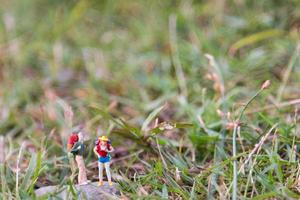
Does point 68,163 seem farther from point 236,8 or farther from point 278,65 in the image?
point 236,8

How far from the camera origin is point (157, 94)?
245 cm

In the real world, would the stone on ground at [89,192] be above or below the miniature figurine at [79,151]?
below

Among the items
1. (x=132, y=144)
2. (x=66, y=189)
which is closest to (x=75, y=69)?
(x=132, y=144)

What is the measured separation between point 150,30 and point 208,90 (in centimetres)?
67

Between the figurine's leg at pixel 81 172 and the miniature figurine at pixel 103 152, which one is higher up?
the miniature figurine at pixel 103 152

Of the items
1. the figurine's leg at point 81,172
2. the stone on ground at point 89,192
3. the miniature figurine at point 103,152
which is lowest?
the stone on ground at point 89,192

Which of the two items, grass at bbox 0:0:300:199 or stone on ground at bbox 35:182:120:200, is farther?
grass at bbox 0:0:300:199

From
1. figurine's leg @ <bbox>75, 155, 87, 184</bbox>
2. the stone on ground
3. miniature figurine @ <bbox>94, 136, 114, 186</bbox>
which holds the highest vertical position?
miniature figurine @ <bbox>94, 136, 114, 186</bbox>

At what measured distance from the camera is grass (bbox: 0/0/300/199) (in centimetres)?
160

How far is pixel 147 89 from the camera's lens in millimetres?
2482

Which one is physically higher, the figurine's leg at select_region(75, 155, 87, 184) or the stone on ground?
the figurine's leg at select_region(75, 155, 87, 184)

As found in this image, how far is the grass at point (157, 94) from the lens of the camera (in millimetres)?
1596

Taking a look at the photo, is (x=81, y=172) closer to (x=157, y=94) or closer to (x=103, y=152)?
(x=103, y=152)

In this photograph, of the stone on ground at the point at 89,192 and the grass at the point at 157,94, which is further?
the grass at the point at 157,94
